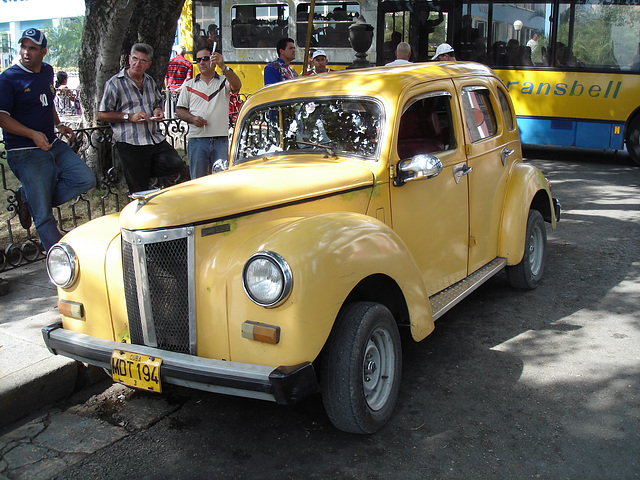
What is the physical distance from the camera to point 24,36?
5340 mm

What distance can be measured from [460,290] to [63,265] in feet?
8.72

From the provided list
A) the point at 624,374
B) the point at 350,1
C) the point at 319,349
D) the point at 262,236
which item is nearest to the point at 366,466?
the point at 319,349

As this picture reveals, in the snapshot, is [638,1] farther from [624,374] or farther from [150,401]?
[150,401]

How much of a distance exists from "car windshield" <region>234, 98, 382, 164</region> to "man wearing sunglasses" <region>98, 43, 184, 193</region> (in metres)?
1.79

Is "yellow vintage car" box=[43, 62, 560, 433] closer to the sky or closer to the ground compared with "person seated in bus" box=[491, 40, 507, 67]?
closer to the ground

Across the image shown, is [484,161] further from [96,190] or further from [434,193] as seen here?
[96,190]

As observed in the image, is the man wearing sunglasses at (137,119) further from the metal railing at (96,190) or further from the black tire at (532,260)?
the black tire at (532,260)

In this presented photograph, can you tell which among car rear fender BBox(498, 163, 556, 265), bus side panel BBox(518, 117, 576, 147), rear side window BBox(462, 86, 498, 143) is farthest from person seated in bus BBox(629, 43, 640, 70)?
Answer: rear side window BBox(462, 86, 498, 143)

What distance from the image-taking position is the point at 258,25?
49.5ft

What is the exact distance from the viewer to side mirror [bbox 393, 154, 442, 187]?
387cm

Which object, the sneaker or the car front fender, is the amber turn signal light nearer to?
the car front fender

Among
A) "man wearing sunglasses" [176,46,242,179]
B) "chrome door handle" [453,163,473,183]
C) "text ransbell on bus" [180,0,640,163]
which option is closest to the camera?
"chrome door handle" [453,163,473,183]

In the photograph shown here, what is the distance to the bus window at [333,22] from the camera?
1434 centimetres

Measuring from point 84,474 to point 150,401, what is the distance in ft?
2.65
